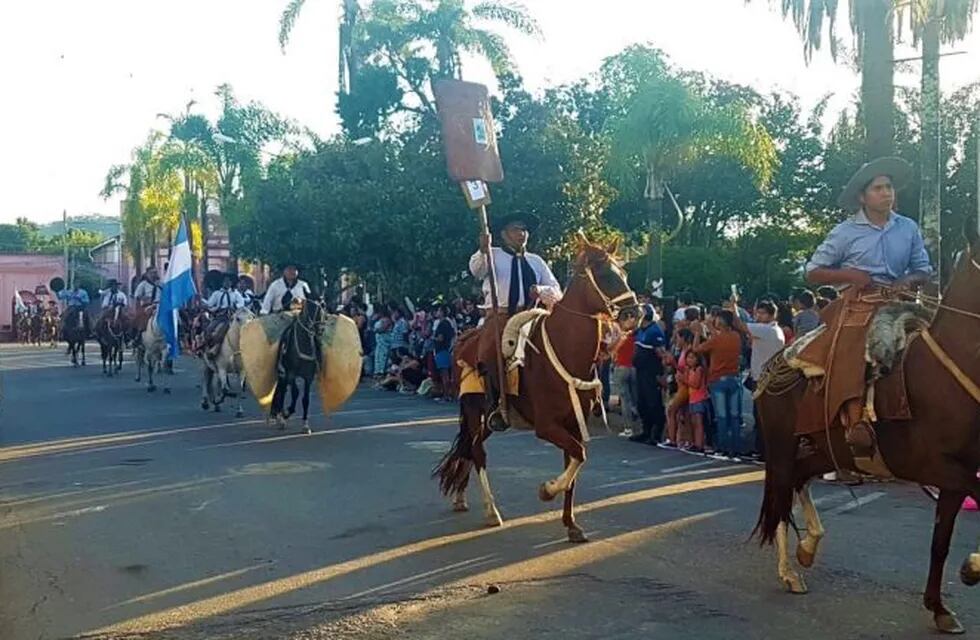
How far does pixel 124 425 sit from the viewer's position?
18844 millimetres

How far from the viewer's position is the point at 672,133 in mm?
25531

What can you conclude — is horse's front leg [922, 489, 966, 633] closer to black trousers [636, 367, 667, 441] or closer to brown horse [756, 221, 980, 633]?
brown horse [756, 221, 980, 633]

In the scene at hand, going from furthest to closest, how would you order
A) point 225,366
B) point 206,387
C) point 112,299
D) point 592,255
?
1. point 112,299
2. point 206,387
3. point 225,366
4. point 592,255

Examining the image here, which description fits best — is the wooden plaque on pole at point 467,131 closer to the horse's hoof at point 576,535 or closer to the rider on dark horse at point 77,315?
the horse's hoof at point 576,535

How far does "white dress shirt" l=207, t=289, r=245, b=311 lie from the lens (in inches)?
956

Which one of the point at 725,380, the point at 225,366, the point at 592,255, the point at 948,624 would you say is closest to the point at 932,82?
the point at 725,380

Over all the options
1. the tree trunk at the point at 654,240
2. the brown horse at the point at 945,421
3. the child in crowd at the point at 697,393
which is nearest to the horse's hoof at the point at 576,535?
the brown horse at the point at 945,421

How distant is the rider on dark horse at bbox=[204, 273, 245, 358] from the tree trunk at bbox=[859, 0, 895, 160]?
11144 millimetres

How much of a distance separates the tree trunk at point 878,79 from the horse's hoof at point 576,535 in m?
8.97

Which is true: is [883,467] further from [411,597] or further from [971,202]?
[971,202]

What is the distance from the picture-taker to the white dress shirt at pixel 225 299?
956 inches

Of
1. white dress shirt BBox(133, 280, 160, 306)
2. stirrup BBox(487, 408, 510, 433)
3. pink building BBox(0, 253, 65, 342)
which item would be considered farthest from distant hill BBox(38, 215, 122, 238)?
stirrup BBox(487, 408, 510, 433)

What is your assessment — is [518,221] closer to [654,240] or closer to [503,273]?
[503,273]

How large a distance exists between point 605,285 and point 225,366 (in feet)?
40.3
